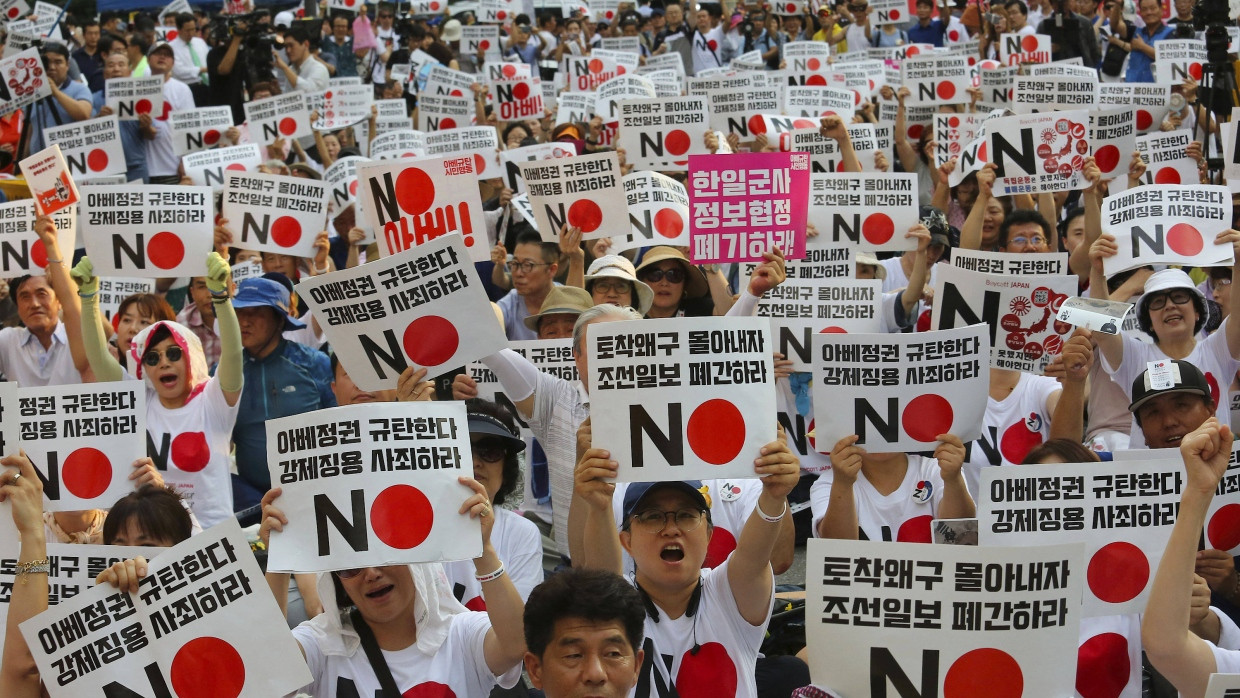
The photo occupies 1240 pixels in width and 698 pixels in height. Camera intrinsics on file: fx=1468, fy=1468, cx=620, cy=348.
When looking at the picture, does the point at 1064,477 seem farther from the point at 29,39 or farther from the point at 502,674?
the point at 29,39

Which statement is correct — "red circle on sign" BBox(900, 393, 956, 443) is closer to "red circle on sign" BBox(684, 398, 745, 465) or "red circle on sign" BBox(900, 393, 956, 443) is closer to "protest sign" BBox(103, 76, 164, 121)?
"red circle on sign" BBox(684, 398, 745, 465)

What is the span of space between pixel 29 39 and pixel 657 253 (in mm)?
10203

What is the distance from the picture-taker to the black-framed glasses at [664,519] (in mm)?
4340

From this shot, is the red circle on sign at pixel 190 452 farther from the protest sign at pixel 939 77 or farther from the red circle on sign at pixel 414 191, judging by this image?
the protest sign at pixel 939 77

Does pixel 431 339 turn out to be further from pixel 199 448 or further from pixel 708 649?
pixel 708 649

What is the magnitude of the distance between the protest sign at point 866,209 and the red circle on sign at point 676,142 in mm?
2615

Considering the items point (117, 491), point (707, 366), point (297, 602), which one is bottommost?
point (297, 602)

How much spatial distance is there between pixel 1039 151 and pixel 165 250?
508 centimetres

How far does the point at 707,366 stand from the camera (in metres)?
4.36

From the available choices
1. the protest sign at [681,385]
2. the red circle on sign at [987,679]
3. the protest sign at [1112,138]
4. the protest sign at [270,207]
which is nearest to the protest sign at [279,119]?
the protest sign at [270,207]

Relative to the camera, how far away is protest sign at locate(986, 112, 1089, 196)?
8727 millimetres

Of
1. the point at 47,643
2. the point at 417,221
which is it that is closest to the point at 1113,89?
the point at 417,221

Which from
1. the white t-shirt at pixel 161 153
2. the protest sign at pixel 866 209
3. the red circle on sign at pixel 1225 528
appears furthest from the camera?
the white t-shirt at pixel 161 153

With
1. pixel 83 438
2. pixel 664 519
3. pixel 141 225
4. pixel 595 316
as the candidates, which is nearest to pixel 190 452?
pixel 83 438
